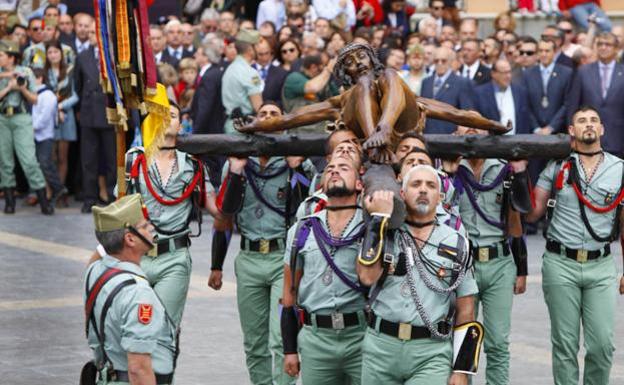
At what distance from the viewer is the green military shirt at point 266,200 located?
11.8 meters

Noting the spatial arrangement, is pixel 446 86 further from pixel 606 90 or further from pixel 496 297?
pixel 496 297

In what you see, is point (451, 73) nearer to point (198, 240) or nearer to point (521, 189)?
point (198, 240)

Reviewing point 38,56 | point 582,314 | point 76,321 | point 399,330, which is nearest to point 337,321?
point 399,330

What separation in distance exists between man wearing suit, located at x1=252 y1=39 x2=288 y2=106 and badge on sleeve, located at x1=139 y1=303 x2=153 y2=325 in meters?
12.0

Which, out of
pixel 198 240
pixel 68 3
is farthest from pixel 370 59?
pixel 68 3

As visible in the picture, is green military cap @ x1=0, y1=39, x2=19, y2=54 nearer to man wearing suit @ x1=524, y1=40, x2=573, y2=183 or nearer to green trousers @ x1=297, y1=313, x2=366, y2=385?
man wearing suit @ x1=524, y1=40, x2=573, y2=183

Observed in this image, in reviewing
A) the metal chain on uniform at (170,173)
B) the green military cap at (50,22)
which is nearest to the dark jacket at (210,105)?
the green military cap at (50,22)

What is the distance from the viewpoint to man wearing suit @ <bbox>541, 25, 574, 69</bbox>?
66.7 ft

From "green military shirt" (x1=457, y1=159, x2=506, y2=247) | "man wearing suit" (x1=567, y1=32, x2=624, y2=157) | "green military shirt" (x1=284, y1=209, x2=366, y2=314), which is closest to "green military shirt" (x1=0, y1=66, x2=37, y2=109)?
"man wearing suit" (x1=567, y1=32, x2=624, y2=157)

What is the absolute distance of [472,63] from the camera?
20.5 meters

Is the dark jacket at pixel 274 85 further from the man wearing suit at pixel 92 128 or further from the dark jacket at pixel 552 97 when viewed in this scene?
the dark jacket at pixel 552 97

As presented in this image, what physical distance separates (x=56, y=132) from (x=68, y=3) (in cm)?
321

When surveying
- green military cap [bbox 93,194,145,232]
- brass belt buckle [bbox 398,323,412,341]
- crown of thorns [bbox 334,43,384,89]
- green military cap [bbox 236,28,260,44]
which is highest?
crown of thorns [bbox 334,43,384,89]

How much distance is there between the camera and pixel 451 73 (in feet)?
64.1
